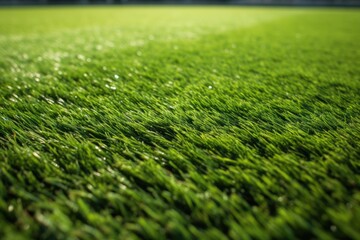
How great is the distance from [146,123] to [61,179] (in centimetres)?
65

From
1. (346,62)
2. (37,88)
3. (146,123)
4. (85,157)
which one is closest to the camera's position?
(85,157)

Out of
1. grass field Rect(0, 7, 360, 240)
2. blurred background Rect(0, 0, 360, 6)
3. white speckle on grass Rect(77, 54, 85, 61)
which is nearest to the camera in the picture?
grass field Rect(0, 7, 360, 240)

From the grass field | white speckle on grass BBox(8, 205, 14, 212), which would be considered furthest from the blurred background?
white speckle on grass BBox(8, 205, 14, 212)

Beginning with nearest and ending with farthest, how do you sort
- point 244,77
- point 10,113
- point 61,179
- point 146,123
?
point 61,179, point 146,123, point 10,113, point 244,77

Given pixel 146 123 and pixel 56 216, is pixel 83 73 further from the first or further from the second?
pixel 56 216

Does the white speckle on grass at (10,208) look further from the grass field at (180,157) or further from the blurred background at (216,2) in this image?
the blurred background at (216,2)

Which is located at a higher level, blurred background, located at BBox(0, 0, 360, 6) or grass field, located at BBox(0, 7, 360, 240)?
blurred background, located at BBox(0, 0, 360, 6)

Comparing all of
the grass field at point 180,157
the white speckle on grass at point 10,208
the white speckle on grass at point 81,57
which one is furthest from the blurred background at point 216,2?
the white speckle on grass at point 10,208

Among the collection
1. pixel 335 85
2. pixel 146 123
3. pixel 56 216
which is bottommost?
pixel 56 216

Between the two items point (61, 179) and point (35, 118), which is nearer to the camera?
point (61, 179)

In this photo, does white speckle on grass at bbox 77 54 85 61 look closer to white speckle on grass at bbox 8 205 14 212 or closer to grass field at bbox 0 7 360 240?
grass field at bbox 0 7 360 240

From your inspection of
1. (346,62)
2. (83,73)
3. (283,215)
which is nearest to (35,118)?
(83,73)

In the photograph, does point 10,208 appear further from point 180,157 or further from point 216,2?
point 216,2

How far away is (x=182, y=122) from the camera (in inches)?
63.5
